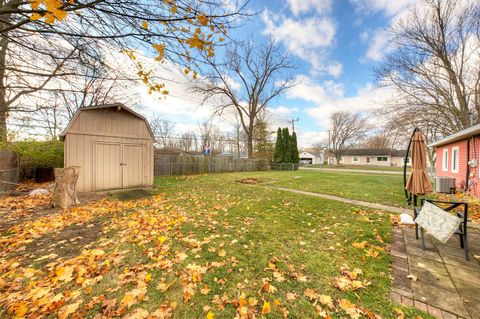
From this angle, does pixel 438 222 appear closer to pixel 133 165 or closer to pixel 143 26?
pixel 143 26

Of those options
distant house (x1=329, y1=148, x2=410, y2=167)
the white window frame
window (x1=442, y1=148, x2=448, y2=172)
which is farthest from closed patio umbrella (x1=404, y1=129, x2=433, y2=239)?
distant house (x1=329, y1=148, x2=410, y2=167)

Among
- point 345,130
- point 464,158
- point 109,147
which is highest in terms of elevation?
point 345,130

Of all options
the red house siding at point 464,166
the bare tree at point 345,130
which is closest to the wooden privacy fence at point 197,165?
the red house siding at point 464,166

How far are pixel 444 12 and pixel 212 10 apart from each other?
56.1 ft

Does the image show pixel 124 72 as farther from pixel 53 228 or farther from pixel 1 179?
pixel 1 179

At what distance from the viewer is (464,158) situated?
28.2 feet

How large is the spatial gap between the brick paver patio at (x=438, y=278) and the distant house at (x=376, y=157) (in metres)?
47.4

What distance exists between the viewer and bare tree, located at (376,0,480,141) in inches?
444

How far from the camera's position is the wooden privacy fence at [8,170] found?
6784mm

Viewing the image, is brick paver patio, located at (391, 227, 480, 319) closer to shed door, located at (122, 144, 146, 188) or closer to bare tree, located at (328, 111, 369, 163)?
shed door, located at (122, 144, 146, 188)

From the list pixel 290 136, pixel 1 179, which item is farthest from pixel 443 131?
pixel 1 179

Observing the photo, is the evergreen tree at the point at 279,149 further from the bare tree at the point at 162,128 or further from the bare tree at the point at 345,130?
the bare tree at the point at 345,130

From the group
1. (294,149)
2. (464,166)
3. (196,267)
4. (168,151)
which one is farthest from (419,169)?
(294,149)

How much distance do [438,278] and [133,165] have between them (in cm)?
913
